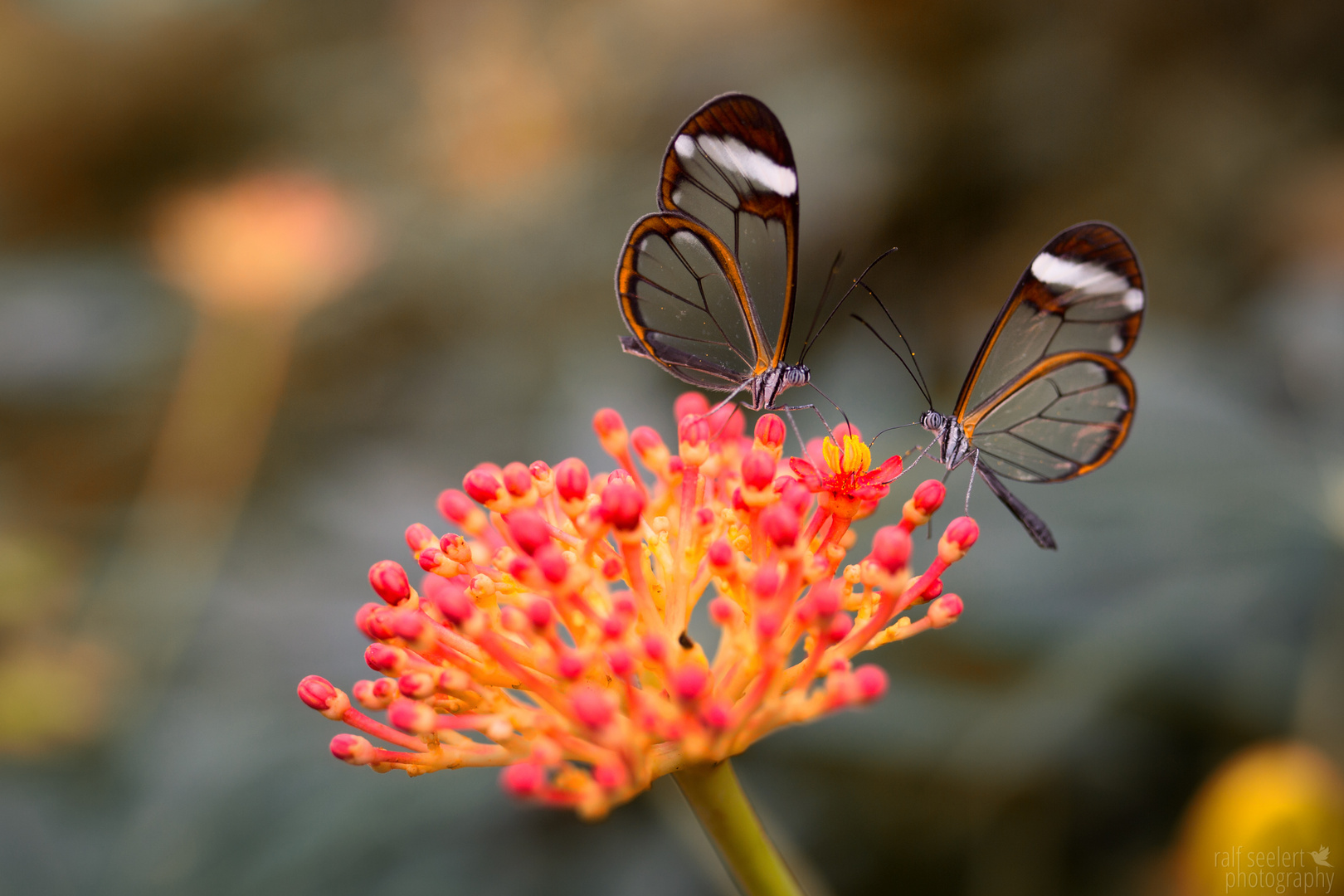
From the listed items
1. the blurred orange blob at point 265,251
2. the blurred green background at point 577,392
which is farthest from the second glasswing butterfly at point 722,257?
the blurred orange blob at point 265,251

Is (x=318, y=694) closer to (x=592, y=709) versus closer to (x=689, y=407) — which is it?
(x=592, y=709)

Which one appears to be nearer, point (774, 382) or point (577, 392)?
point (774, 382)

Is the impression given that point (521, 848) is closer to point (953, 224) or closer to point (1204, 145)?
point (953, 224)

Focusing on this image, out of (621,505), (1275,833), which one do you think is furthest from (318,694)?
(1275,833)

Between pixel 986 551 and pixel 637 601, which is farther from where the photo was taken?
pixel 986 551

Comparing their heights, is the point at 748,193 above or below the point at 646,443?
above

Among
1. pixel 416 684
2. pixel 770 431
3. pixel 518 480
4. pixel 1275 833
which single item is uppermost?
pixel 770 431

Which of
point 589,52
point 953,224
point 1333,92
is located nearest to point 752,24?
point 589,52

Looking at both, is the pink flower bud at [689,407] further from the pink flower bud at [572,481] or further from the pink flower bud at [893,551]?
the pink flower bud at [893,551]
